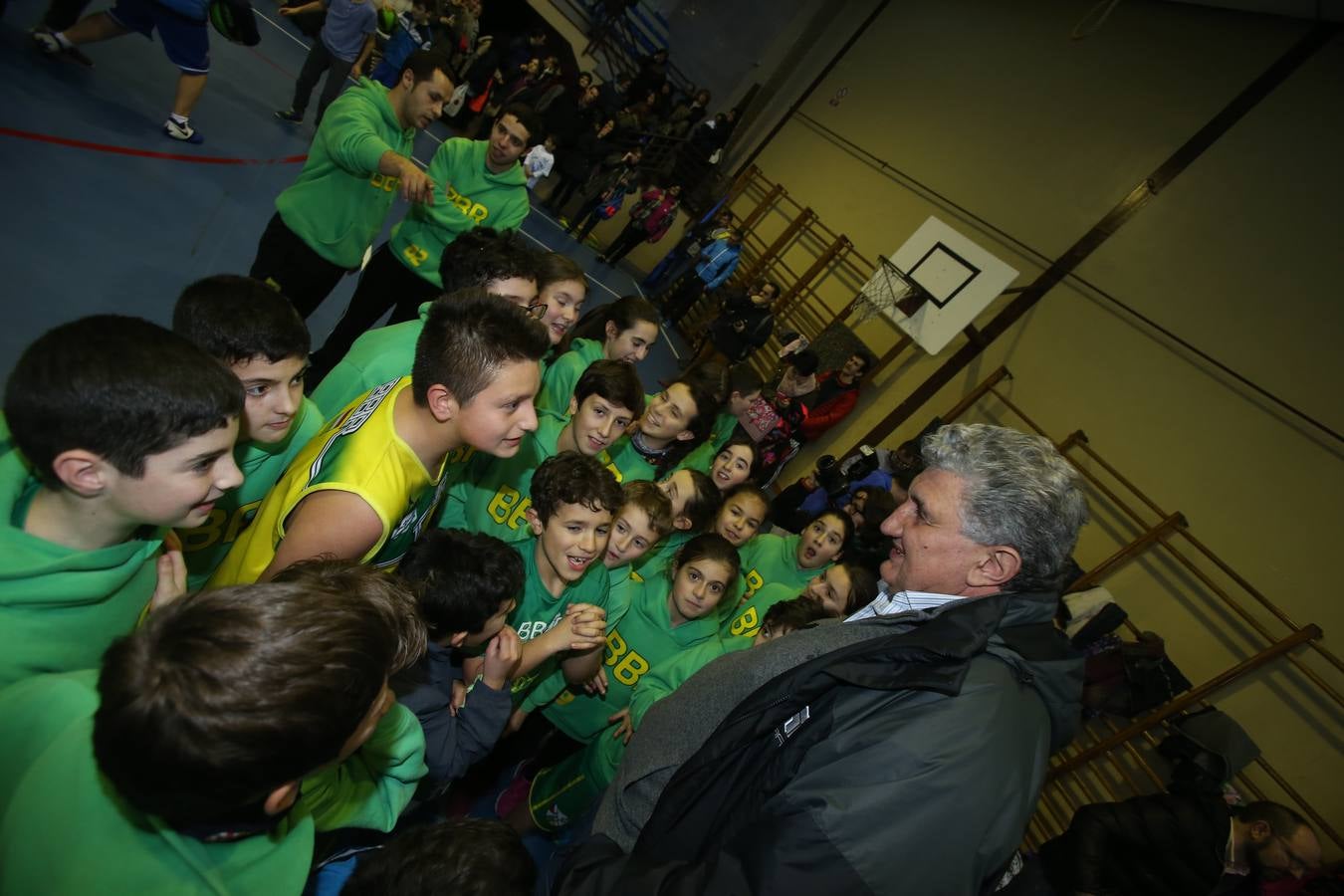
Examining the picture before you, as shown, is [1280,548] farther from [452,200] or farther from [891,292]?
[452,200]

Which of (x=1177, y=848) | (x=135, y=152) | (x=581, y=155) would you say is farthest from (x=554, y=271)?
(x=581, y=155)

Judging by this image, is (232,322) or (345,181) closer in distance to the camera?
(232,322)

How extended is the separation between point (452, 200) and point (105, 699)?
3.31 metres

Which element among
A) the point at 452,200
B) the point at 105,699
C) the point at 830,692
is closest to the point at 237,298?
the point at 105,699

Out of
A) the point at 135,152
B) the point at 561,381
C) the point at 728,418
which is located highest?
the point at 728,418

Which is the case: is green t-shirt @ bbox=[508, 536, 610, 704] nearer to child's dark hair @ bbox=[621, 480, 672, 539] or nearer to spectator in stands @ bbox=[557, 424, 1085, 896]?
child's dark hair @ bbox=[621, 480, 672, 539]

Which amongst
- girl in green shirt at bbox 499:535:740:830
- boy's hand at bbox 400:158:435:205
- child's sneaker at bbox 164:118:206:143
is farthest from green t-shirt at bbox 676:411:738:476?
child's sneaker at bbox 164:118:206:143

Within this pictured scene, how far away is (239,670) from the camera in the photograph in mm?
789

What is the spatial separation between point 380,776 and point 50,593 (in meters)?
0.75

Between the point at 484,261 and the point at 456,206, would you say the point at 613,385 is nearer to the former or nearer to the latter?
the point at 484,261

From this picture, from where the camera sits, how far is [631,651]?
2.65m

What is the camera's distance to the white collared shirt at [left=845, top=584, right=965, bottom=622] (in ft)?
4.67

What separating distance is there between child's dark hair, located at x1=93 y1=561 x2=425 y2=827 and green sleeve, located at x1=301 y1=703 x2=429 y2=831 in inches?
16.0

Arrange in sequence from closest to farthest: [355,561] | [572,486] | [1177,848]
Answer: [355,561], [572,486], [1177,848]
